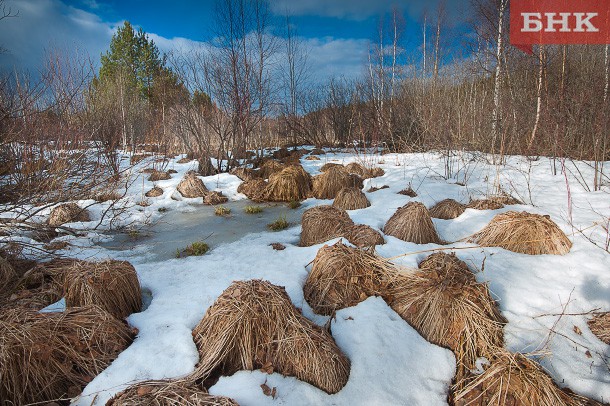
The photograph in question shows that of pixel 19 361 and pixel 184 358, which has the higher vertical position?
pixel 19 361

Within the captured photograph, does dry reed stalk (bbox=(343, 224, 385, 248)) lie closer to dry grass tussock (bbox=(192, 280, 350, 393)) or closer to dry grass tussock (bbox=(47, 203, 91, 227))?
dry grass tussock (bbox=(192, 280, 350, 393))

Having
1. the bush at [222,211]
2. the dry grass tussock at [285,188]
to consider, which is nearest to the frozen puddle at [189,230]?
the bush at [222,211]

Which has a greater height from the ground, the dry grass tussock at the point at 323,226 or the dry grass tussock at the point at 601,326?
the dry grass tussock at the point at 323,226

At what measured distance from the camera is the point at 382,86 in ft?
48.6

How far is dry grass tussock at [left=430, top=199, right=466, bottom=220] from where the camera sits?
15.3ft

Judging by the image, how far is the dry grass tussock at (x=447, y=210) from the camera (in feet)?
15.3

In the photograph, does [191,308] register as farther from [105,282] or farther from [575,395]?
[575,395]

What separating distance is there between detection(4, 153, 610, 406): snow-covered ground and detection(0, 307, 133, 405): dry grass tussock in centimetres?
15

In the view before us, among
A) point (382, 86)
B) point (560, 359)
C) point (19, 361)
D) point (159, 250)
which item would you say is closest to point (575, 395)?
point (560, 359)

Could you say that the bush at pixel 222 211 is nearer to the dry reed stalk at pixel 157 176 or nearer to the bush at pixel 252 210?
the bush at pixel 252 210

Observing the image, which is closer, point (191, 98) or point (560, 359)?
point (560, 359)

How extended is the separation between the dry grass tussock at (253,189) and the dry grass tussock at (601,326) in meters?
5.77

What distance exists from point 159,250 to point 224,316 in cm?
247

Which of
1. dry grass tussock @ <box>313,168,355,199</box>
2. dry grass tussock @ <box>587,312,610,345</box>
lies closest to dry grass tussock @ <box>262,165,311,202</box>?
dry grass tussock @ <box>313,168,355,199</box>
